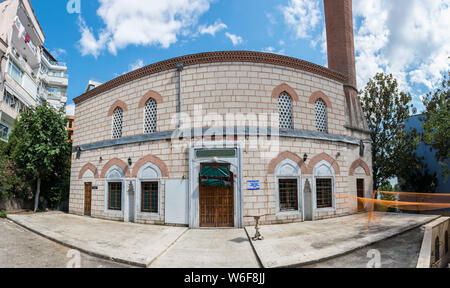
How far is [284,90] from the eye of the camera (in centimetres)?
1015

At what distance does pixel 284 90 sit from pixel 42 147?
14590mm

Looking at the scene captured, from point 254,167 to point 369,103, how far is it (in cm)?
1273

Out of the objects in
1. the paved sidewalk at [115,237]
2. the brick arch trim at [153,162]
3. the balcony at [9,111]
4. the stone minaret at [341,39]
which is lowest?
the paved sidewalk at [115,237]

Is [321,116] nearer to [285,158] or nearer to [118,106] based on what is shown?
[285,158]

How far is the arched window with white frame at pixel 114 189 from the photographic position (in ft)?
35.9

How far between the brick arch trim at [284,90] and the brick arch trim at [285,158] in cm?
269

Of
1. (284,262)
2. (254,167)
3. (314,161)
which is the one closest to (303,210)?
(314,161)

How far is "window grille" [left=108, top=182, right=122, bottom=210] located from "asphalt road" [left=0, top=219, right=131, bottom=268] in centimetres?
345

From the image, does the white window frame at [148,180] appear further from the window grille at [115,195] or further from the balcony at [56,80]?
the balcony at [56,80]

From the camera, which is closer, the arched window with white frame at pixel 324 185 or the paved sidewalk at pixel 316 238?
the paved sidewalk at pixel 316 238

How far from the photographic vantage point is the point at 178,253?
19.6ft

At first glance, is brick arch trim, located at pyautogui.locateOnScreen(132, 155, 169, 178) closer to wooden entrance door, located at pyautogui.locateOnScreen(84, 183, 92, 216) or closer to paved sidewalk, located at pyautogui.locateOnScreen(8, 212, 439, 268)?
paved sidewalk, located at pyautogui.locateOnScreen(8, 212, 439, 268)

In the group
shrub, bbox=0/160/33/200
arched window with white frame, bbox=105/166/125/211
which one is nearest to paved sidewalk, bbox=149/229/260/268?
arched window with white frame, bbox=105/166/125/211

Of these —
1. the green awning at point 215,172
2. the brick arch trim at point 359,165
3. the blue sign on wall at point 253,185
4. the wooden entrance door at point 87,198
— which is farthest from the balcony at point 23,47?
the brick arch trim at point 359,165
